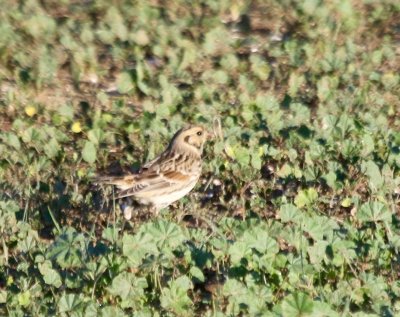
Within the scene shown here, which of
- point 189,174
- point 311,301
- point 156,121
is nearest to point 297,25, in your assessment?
point 156,121

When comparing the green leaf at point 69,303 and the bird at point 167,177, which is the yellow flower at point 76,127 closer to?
the bird at point 167,177

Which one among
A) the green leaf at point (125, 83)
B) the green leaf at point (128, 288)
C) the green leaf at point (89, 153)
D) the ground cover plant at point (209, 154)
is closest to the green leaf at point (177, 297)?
the ground cover plant at point (209, 154)

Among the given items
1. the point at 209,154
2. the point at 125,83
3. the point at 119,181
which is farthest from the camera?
the point at 125,83

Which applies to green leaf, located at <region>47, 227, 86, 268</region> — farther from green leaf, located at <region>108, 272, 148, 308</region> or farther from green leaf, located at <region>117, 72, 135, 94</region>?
green leaf, located at <region>117, 72, 135, 94</region>

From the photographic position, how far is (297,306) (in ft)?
21.5

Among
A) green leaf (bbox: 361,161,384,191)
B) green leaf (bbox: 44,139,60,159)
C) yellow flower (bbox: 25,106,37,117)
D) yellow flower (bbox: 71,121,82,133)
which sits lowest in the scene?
yellow flower (bbox: 25,106,37,117)

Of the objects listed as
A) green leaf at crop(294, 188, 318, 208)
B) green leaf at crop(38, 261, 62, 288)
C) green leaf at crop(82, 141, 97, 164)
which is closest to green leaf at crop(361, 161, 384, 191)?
green leaf at crop(294, 188, 318, 208)

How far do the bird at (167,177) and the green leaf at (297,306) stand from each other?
102 inches

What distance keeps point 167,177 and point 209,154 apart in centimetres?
74

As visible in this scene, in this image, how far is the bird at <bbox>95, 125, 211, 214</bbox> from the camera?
915 cm

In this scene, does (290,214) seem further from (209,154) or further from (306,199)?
(209,154)

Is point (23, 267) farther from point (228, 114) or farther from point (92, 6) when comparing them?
point (92, 6)

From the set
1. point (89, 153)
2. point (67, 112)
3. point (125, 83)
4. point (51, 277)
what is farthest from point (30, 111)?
point (51, 277)

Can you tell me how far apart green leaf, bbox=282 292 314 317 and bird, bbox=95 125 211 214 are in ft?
8.50
